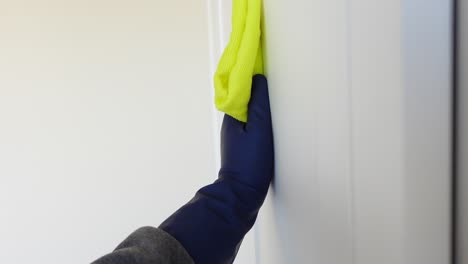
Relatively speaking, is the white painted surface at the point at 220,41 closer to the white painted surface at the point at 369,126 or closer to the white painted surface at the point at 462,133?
the white painted surface at the point at 369,126

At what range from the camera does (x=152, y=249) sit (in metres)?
0.39

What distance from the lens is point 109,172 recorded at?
94 centimetres

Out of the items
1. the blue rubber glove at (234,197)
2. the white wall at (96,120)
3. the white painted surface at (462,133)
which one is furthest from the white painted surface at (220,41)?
the white painted surface at (462,133)

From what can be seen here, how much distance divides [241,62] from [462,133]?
245 mm

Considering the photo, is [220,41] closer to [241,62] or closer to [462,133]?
[241,62]

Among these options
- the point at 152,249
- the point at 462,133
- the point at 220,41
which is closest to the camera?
the point at 462,133

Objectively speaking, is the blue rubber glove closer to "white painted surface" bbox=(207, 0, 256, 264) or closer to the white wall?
"white painted surface" bbox=(207, 0, 256, 264)

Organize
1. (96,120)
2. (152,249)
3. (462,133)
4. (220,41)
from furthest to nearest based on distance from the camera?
(96,120)
(220,41)
(152,249)
(462,133)

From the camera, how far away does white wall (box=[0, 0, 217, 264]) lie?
91cm

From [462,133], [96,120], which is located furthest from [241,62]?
[96,120]

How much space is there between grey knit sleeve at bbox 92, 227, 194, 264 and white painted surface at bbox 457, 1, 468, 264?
237 millimetres

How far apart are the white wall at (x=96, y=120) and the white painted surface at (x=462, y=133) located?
728mm

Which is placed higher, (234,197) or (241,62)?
(241,62)

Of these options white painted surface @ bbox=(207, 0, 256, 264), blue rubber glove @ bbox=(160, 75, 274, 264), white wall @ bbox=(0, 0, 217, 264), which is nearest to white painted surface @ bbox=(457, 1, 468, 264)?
blue rubber glove @ bbox=(160, 75, 274, 264)
